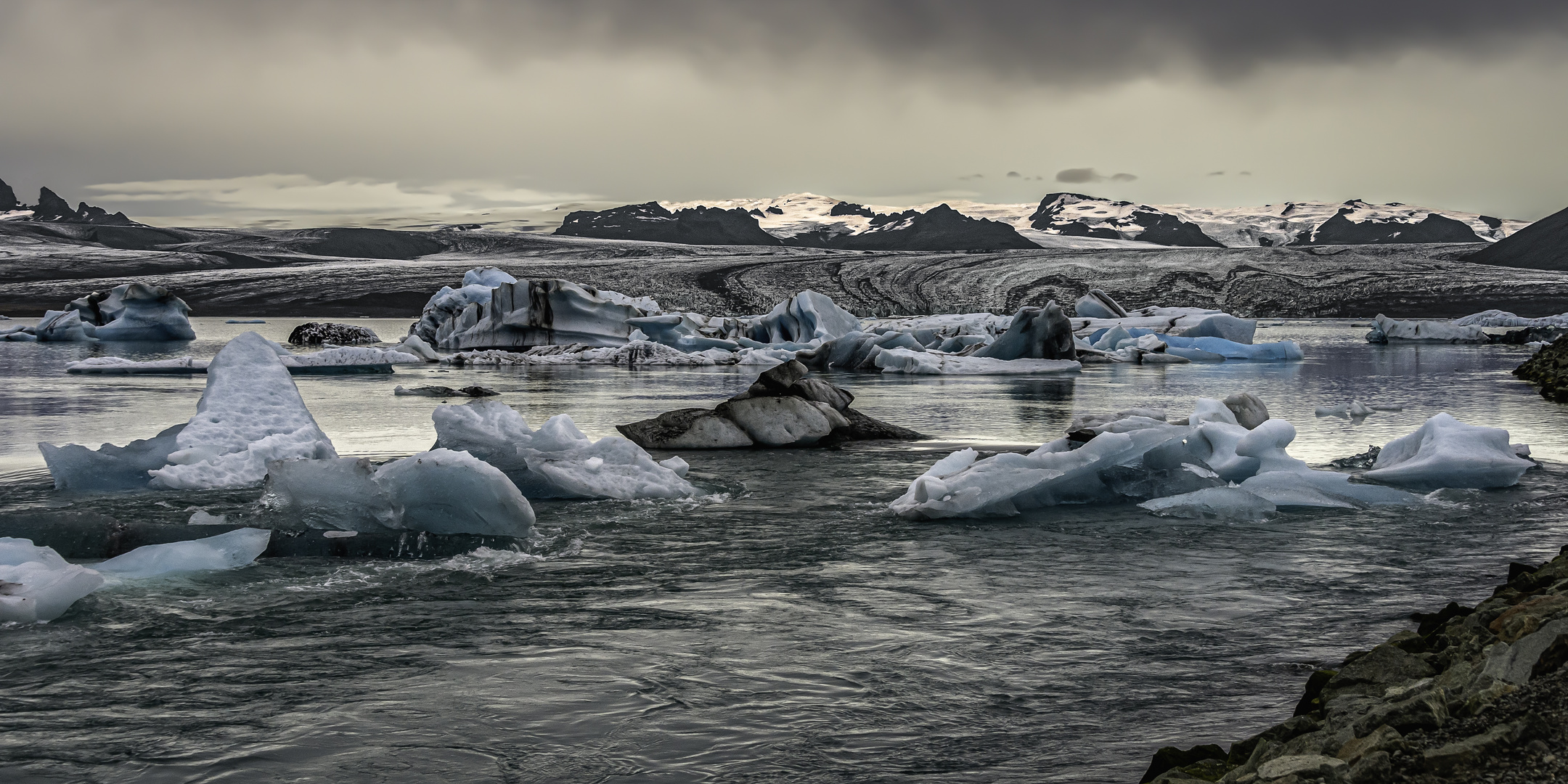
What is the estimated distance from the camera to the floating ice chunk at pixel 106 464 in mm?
6137

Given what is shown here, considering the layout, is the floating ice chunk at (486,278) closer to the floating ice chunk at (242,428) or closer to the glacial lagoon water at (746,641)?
the floating ice chunk at (242,428)

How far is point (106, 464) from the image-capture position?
20.6ft

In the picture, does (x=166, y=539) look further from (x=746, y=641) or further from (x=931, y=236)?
(x=931, y=236)

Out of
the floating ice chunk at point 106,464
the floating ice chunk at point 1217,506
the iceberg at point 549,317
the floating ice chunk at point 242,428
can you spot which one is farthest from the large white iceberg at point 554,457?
the iceberg at point 549,317

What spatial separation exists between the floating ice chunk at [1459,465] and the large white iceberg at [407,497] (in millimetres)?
4233

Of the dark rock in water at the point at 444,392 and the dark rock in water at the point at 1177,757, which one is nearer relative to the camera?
the dark rock in water at the point at 1177,757

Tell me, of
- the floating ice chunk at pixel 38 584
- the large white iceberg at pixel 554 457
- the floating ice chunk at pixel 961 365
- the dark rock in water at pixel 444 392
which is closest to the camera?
the floating ice chunk at pixel 38 584

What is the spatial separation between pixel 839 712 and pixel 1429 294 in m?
49.6

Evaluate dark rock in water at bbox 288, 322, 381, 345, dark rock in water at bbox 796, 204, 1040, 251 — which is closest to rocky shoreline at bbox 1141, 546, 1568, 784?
dark rock in water at bbox 288, 322, 381, 345

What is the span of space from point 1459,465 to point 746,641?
440 cm

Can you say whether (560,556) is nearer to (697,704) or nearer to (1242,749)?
(697,704)

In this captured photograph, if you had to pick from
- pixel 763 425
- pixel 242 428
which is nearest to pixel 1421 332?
pixel 763 425

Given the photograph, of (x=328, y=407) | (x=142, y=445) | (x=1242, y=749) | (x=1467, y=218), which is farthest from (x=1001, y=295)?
(x=1467, y=218)

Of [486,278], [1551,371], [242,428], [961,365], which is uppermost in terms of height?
[486,278]
